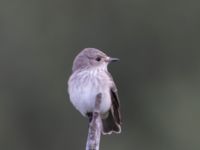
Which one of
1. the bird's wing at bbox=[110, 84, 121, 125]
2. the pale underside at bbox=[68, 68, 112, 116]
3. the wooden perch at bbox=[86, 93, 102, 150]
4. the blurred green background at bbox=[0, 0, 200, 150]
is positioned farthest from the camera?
the blurred green background at bbox=[0, 0, 200, 150]

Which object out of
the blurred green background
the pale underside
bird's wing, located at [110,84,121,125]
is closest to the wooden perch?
the pale underside

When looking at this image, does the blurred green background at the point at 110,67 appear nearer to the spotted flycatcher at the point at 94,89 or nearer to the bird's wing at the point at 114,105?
the spotted flycatcher at the point at 94,89

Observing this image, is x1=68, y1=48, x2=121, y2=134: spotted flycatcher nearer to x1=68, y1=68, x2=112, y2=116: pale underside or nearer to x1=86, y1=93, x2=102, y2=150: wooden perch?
x1=68, y1=68, x2=112, y2=116: pale underside

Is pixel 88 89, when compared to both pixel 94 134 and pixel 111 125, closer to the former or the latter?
pixel 111 125

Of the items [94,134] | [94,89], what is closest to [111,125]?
[94,89]
